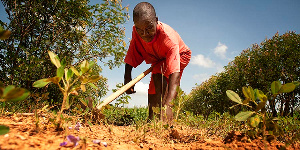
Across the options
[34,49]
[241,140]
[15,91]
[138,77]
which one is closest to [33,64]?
[34,49]

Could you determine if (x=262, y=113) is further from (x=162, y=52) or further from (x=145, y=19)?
(x=162, y=52)

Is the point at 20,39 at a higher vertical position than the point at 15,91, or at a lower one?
higher

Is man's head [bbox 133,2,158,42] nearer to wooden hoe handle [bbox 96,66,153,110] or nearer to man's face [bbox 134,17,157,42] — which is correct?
man's face [bbox 134,17,157,42]

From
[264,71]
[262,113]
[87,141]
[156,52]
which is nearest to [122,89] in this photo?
[156,52]

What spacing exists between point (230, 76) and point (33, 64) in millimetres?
6781

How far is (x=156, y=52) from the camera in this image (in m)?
3.48

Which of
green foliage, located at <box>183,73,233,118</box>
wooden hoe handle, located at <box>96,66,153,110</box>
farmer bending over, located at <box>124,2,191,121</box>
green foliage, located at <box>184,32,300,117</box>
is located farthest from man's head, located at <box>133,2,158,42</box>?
green foliage, located at <box>183,73,233,118</box>

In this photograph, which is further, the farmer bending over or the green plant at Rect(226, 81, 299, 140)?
the farmer bending over

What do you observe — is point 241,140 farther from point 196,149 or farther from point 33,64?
point 33,64

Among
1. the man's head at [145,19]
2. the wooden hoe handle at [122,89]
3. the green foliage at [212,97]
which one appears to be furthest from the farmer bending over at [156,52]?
the green foliage at [212,97]

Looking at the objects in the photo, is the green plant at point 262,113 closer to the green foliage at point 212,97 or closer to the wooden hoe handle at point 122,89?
the wooden hoe handle at point 122,89

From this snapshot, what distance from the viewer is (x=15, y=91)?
0.83m

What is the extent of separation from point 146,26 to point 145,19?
104 millimetres

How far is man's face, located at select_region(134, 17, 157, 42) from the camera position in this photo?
2.81m
